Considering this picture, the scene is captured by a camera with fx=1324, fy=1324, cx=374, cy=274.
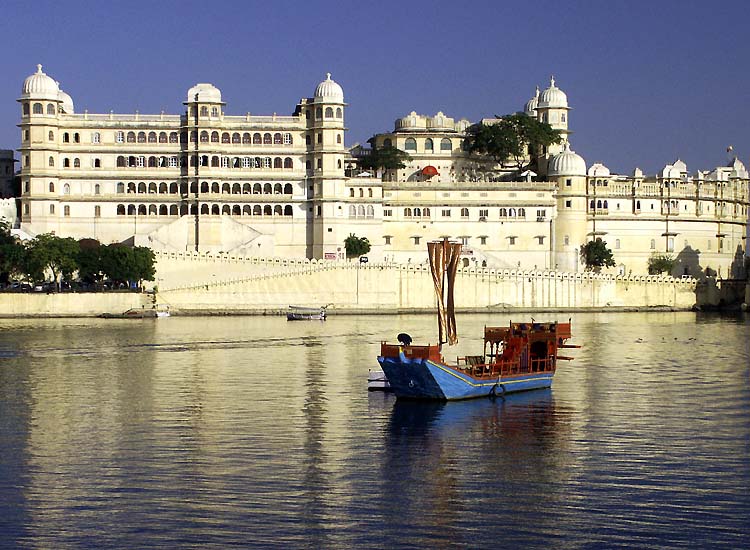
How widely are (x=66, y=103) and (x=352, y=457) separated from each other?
7082 cm

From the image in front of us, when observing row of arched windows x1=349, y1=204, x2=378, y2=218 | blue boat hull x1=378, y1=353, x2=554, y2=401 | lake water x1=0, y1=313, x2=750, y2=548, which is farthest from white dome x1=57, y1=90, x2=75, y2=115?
blue boat hull x1=378, y1=353, x2=554, y2=401

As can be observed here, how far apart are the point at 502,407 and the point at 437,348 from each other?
9.48 ft

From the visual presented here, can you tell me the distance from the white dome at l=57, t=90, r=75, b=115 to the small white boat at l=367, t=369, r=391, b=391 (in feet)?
188

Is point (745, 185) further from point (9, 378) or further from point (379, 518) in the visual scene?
point (379, 518)

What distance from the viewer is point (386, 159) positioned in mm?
105500

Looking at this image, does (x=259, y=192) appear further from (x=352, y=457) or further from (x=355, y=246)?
(x=352, y=457)

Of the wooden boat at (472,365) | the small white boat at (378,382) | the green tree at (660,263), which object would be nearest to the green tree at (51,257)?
Result: the wooden boat at (472,365)

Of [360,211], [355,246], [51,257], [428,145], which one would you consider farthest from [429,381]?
[428,145]

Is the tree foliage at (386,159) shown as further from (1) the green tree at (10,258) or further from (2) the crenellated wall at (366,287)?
(1) the green tree at (10,258)

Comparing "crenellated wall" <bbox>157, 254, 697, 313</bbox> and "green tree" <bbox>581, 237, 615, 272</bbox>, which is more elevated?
"green tree" <bbox>581, 237, 615, 272</bbox>

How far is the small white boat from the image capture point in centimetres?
4484

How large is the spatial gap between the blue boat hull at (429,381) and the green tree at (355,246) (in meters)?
53.3

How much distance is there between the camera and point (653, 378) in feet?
164

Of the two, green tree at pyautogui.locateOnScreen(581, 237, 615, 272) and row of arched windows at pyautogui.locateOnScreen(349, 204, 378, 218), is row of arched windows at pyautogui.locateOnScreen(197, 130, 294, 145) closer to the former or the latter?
row of arched windows at pyautogui.locateOnScreen(349, 204, 378, 218)
